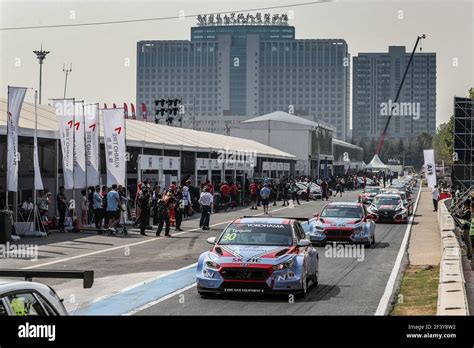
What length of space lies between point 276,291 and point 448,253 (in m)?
7.39

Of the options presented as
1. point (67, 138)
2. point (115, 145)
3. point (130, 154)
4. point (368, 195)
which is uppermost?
point (67, 138)

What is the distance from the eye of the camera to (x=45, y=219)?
1147 inches

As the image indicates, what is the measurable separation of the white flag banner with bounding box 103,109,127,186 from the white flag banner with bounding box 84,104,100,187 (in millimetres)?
521

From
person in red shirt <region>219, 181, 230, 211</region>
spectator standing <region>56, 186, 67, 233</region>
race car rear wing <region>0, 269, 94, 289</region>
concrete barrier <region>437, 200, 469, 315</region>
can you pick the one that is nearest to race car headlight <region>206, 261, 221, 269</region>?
concrete barrier <region>437, 200, 469, 315</region>

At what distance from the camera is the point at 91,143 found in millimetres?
31453

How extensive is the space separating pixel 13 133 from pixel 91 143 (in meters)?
4.96

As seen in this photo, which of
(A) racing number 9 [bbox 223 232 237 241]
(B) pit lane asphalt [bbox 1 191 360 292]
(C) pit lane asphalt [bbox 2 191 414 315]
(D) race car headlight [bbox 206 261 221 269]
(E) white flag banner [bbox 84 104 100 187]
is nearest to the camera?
(C) pit lane asphalt [bbox 2 191 414 315]

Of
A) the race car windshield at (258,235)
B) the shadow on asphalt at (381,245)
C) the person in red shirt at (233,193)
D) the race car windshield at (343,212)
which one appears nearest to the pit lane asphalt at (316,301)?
the race car windshield at (258,235)

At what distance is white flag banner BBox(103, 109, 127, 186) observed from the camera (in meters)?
31.5

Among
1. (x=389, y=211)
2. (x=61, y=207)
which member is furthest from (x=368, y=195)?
(x=61, y=207)

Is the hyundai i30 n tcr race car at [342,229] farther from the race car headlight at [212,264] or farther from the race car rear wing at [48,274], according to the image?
the race car rear wing at [48,274]

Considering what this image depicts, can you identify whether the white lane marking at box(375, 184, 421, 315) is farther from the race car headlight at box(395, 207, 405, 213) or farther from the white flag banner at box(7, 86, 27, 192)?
the white flag banner at box(7, 86, 27, 192)

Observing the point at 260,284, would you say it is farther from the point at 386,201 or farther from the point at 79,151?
the point at 386,201
